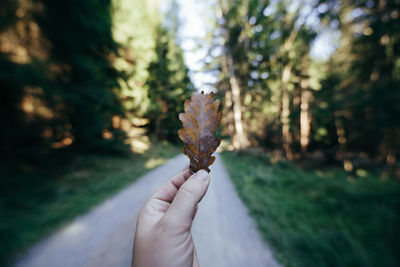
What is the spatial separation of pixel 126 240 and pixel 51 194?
3612 mm

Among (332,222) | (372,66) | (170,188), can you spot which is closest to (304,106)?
(372,66)

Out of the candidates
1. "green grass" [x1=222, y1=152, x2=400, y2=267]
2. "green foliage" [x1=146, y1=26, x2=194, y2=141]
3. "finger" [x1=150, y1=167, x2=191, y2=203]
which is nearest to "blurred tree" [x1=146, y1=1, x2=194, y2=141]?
"green foliage" [x1=146, y1=26, x2=194, y2=141]

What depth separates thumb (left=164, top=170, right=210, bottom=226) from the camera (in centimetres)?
95

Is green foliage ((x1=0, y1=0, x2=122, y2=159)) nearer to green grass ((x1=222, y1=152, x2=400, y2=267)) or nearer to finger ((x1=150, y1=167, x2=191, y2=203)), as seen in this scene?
finger ((x1=150, y1=167, x2=191, y2=203))

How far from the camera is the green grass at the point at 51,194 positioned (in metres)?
3.19

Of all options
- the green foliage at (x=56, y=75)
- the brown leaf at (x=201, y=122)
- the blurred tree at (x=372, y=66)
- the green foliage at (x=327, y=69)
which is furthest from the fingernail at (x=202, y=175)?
the blurred tree at (x=372, y=66)

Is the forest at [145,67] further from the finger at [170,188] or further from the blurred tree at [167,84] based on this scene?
the finger at [170,188]

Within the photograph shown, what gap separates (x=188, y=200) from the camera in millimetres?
997

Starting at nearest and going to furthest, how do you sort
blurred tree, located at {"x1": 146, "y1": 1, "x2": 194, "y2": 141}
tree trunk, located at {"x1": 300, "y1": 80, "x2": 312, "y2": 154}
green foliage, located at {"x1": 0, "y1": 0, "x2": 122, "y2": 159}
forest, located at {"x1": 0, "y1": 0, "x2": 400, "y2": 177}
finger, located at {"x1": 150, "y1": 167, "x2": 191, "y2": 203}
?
finger, located at {"x1": 150, "y1": 167, "x2": 191, "y2": 203}
blurred tree, located at {"x1": 146, "y1": 1, "x2": 194, "y2": 141}
forest, located at {"x1": 0, "y1": 0, "x2": 400, "y2": 177}
green foliage, located at {"x1": 0, "y1": 0, "x2": 122, "y2": 159}
tree trunk, located at {"x1": 300, "y1": 80, "x2": 312, "y2": 154}

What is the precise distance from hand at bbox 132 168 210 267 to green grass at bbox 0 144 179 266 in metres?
0.69

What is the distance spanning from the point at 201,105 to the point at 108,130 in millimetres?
8788

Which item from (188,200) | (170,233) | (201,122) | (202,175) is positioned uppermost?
(201,122)

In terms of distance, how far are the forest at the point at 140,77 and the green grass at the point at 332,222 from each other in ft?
0.29

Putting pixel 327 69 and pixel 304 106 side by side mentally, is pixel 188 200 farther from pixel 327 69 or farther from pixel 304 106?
pixel 304 106
